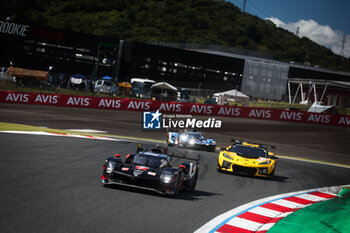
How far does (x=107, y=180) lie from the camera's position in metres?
10.2

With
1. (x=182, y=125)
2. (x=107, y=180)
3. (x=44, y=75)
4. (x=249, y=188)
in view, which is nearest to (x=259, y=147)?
(x=249, y=188)

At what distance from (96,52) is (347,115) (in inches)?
1227

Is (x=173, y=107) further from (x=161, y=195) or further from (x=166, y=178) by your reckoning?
(x=166, y=178)

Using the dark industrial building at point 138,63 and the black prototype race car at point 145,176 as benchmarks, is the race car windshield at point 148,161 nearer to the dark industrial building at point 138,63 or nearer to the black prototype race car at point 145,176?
the black prototype race car at point 145,176

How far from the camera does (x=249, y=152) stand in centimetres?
1616

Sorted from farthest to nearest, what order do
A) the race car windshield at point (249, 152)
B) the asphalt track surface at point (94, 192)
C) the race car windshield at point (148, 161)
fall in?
the race car windshield at point (249, 152)
the race car windshield at point (148, 161)
the asphalt track surface at point (94, 192)

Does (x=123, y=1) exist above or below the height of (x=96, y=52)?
above

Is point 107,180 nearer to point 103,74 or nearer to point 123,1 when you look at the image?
point 103,74

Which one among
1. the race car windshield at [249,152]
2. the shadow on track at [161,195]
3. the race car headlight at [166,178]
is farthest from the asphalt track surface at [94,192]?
the race car windshield at [249,152]

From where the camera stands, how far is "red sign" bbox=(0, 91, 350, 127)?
111 feet

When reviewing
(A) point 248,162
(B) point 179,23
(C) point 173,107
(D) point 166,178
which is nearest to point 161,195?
(D) point 166,178

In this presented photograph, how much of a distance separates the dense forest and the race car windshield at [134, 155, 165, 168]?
306ft

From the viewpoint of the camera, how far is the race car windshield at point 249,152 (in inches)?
627

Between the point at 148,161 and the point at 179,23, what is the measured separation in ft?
371
